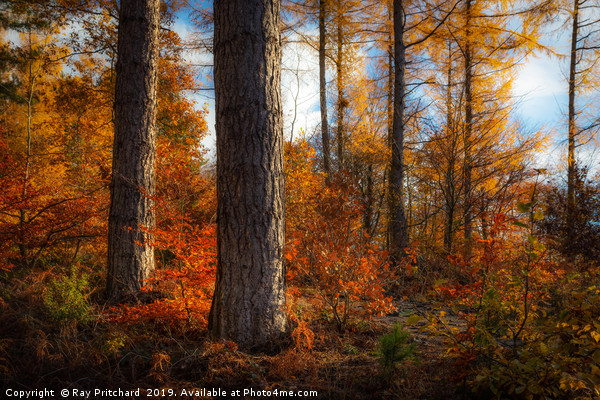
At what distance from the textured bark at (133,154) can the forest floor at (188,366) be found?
1117 millimetres

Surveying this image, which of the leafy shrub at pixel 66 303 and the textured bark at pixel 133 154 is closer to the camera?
the leafy shrub at pixel 66 303

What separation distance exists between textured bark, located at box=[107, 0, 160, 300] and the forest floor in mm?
1117

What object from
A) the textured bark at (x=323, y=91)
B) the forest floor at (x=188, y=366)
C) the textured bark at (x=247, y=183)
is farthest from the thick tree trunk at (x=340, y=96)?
the forest floor at (x=188, y=366)

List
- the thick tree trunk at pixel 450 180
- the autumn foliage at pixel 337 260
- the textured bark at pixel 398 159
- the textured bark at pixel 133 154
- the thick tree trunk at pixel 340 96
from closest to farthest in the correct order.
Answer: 1. the autumn foliage at pixel 337 260
2. the textured bark at pixel 133 154
3. the thick tree trunk at pixel 450 180
4. the textured bark at pixel 398 159
5. the thick tree trunk at pixel 340 96

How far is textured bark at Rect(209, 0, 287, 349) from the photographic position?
2.61m

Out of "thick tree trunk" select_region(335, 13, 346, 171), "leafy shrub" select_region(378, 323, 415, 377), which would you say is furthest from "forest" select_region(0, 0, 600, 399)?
"thick tree trunk" select_region(335, 13, 346, 171)

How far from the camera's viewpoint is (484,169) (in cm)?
733

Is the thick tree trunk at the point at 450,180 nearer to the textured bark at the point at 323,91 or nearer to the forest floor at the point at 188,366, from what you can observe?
the textured bark at the point at 323,91

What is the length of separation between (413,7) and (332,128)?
397 centimetres

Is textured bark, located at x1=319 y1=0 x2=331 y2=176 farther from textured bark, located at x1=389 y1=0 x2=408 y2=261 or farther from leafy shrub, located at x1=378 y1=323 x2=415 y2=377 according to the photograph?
leafy shrub, located at x1=378 y1=323 x2=415 y2=377

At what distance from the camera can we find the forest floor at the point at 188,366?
2.15m

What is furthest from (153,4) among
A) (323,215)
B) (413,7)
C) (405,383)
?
(413,7)

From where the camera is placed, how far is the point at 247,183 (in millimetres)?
2613

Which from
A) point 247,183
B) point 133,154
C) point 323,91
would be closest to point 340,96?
point 323,91
